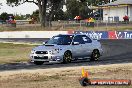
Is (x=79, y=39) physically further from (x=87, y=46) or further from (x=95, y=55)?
(x=95, y=55)

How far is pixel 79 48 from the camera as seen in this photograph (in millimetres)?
23297

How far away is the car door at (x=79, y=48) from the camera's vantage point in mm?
22938

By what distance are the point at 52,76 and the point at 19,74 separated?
1.39 metres

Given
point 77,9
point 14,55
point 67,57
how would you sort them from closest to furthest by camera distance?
point 67,57, point 14,55, point 77,9

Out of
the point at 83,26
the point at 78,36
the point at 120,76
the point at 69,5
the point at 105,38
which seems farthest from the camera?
the point at 69,5

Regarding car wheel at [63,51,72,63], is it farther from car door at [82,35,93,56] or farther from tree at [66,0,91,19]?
tree at [66,0,91,19]

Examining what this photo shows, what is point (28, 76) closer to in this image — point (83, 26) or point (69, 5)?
point (83, 26)

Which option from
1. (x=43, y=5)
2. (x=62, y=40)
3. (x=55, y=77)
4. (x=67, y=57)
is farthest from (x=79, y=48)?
(x=43, y=5)

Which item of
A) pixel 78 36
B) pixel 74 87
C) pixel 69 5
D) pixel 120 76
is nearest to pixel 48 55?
pixel 78 36

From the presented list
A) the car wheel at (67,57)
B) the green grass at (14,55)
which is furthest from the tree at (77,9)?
the car wheel at (67,57)

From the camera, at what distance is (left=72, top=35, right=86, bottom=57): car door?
75.3ft

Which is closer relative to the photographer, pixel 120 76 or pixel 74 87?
pixel 74 87

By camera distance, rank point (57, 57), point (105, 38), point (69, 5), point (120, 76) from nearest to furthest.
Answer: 1. point (120, 76)
2. point (57, 57)
3. point (105, 38)
4. point (69, 5)

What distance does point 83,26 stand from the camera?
5781cm
